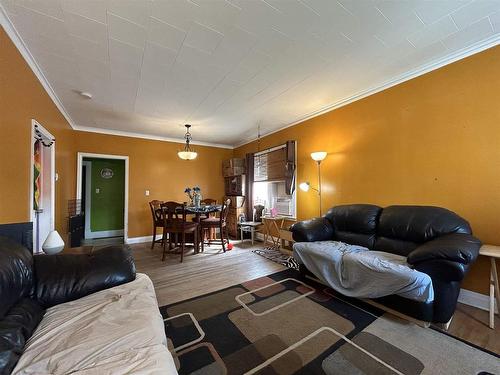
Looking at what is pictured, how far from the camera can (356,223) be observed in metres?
2.79

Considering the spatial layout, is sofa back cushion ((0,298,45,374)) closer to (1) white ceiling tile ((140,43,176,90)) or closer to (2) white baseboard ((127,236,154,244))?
(1) white ceiling tile ((140,43,176,90))

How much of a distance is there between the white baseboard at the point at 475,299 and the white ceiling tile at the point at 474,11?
260 cm

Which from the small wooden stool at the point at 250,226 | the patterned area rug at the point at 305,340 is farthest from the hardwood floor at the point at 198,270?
the small wooden stool at the point at 250,226

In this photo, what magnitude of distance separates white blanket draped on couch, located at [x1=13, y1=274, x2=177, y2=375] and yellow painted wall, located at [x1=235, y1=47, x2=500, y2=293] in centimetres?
300

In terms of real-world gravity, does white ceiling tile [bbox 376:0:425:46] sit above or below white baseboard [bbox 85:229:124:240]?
above

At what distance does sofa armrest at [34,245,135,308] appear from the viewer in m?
1.39

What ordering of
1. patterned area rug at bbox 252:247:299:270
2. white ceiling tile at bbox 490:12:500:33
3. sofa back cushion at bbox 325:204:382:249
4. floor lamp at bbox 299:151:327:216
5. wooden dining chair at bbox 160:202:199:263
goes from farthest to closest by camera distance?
wooden dining chair at bbox 160:202:199:263 < floor lamp at bbox 299:151:327:216 < patterned area rug at bbox 252:247:299:270 < sofa back cushion at bbox 325:204:382:249 < white ceiling tile at bbox 490:12:500:33

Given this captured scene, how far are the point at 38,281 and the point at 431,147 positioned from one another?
388 centimetres

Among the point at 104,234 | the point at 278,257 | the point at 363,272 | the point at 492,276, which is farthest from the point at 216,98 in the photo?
the point at 104,234

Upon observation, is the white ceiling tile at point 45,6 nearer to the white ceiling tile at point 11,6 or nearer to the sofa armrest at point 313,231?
the white ceiling tile at point 11,6

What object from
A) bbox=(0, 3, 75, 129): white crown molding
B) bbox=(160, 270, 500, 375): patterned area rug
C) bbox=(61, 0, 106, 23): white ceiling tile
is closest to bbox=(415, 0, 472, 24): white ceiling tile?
bbox=(61, 0, 106, 23): white ceiling tile

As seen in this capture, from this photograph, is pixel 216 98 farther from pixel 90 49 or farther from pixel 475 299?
pixel 475 299

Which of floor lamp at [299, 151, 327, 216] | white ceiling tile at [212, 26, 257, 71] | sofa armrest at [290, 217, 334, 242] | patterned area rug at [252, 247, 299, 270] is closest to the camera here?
white ceiling tile at [212, 26, 257, 71]

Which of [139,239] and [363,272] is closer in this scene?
[363,272]
